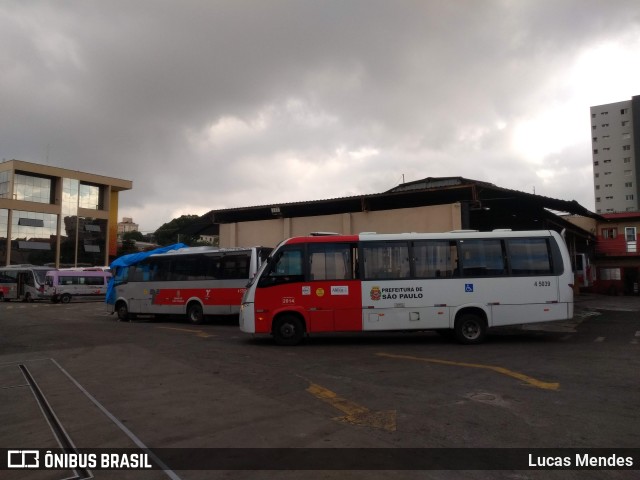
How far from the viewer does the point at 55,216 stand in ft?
196

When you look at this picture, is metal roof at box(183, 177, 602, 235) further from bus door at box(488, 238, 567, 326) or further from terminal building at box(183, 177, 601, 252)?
bus door at box(488, 238, 567, 326)

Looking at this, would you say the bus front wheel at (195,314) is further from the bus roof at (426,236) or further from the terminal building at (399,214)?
the bus roof at (426,236)

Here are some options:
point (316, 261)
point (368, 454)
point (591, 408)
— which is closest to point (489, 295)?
point (316, 261)

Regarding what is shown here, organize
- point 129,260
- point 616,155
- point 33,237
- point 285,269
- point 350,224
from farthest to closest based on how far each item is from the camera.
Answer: point 616,155 < point 33,237 < point 350,224 < point 129,260 < point 285,269

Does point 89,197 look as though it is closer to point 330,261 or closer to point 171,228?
point 171,228

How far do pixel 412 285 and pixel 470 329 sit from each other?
1.93 metres

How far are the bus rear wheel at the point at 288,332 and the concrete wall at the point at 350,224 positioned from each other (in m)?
9.55

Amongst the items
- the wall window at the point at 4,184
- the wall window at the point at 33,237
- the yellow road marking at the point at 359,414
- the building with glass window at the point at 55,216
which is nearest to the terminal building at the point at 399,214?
the yellow road marking at the point at 359,414

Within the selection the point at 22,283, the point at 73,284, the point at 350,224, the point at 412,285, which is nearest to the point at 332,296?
the point at 412,285

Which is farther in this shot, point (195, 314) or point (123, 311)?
point (123, 311)

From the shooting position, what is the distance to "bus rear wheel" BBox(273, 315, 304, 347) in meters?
12.5

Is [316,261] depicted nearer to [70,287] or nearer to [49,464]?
[49,464]

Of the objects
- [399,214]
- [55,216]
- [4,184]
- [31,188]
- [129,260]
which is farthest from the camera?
[55,216]

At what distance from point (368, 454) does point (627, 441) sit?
2.73 meters
